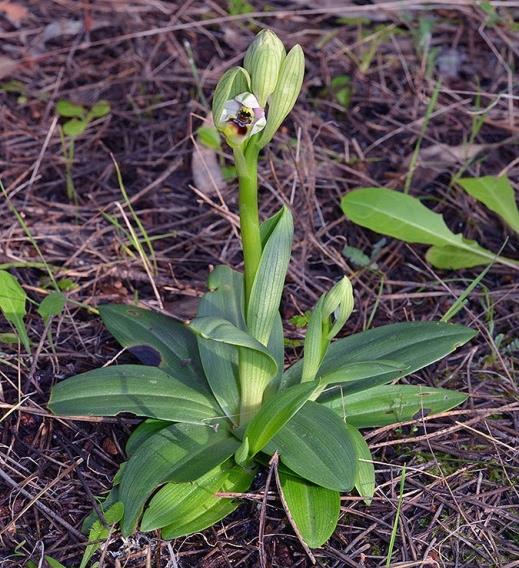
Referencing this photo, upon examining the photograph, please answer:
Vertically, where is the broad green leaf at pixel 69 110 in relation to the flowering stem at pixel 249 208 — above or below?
below

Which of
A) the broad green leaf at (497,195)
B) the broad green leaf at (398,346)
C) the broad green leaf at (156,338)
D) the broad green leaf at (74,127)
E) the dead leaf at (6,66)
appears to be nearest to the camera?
the broad green leaf at (398,346)

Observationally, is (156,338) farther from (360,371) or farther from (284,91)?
(284,91)

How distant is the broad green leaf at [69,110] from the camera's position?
3.86 m

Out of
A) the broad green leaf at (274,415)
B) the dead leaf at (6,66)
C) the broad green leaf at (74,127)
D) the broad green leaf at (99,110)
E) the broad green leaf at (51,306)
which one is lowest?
the broad green leaf at (99,110)

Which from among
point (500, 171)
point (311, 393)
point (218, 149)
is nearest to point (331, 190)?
point (218, 149)

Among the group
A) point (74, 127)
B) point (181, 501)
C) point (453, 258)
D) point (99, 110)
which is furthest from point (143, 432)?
point (99, 110)

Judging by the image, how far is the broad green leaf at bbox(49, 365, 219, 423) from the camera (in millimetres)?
2330

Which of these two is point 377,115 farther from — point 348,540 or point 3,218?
point 348,540

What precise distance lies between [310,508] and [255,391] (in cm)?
36

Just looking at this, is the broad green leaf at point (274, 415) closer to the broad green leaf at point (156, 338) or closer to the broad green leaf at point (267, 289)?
the broad green leaf at point (267, 289)

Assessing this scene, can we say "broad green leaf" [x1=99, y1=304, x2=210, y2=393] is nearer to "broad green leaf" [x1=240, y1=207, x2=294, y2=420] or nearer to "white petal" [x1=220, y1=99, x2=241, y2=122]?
"broad green leaf" [x1=240, y1=207, x2=294, y2=420]

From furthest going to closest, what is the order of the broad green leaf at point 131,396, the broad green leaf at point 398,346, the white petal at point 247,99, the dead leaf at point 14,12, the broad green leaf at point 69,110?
the dead leaf at point 14,12 → the broad green leaf at point 69,110 → the broad green leaf at point 398,346 → the broad green leaf at point 131,396 → the white petal at point 247,99

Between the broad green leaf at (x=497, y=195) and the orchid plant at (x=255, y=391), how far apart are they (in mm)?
902

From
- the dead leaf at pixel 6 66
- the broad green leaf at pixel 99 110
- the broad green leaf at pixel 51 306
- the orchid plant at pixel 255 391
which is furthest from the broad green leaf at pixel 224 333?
A: the dead leaf at pixel 6 66
